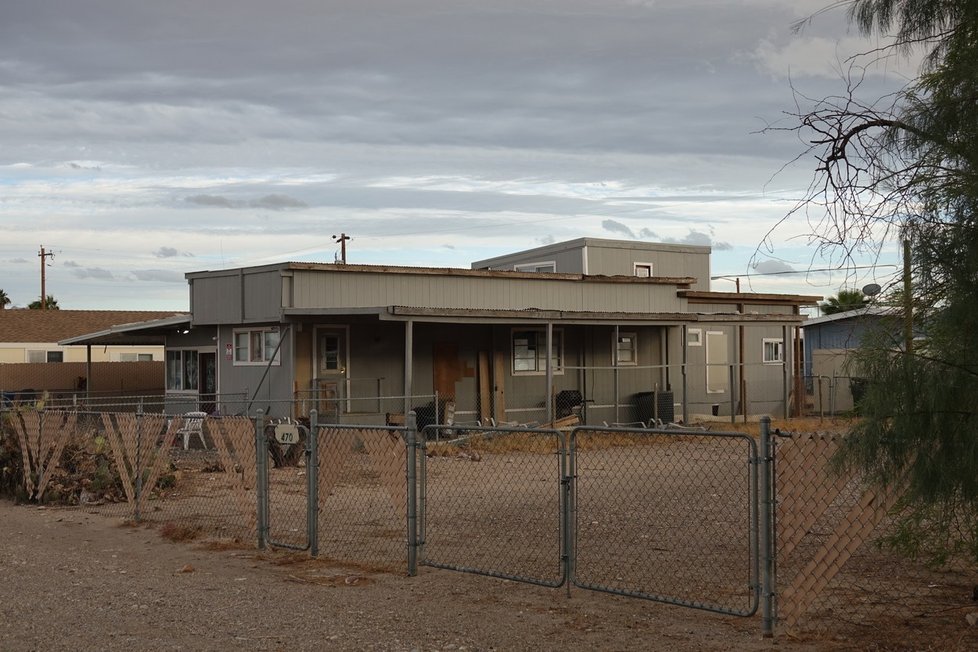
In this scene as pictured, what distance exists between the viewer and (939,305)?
22.5 feet

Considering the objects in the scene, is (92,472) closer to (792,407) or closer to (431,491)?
(431,491)

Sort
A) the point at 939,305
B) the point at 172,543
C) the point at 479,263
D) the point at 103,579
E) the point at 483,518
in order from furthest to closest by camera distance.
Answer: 1. the point at 479,263
2. the point at 483,518
3. the point at 172,543
4. the point at 103,579
5. the point at 939,305

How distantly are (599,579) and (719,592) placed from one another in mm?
1033

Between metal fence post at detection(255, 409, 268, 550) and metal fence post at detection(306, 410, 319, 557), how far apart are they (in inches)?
25.9

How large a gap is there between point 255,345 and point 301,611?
690 inches

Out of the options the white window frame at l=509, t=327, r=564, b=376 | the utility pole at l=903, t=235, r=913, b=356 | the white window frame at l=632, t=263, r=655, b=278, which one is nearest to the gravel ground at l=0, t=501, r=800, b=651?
the utility pole at l=903, t=235, r=913, b=356

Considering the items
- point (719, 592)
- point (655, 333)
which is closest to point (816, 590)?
point (719, 592)

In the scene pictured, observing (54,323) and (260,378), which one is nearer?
(260,378)

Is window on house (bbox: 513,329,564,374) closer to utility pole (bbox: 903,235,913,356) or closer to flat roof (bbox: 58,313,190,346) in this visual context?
flat roof (bbox: 58,313,190,346)

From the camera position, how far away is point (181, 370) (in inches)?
1117

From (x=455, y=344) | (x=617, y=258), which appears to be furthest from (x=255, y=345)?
(x=617, y=258)

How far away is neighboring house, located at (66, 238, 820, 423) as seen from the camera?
2408 centimetres

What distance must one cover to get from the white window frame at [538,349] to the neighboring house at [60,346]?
19.9 meters

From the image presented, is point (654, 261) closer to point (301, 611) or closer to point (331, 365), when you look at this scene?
point (331, 365)
